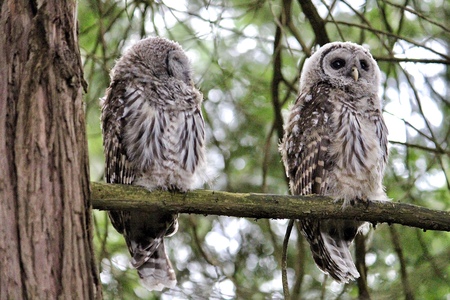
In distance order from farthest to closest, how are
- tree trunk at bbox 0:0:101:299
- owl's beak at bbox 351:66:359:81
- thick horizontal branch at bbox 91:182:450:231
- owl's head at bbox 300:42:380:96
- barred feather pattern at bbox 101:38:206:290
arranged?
1. owl's head at bbox 300:42:380:96
2. owl's beak at bbox 351:66:359:81
3. barred feather pattern at bbox 101:38:206:290
4. thick horizontal branch at bbox 91:182:450:231
5. tree trunk at bbox 0:0:101:299

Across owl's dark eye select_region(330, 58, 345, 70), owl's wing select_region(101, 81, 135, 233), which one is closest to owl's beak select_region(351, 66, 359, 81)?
owl's dark eye select_region(330, 58, 345, 70)

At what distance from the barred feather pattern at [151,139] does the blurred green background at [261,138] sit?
0.29m

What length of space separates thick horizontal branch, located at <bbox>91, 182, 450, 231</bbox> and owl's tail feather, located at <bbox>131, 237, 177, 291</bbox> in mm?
854

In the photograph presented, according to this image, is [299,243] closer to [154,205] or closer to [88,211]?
[154,205]

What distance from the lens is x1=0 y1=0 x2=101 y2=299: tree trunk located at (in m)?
2.54

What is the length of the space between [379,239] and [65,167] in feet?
12.0

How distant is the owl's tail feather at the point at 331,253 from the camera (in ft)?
14.5

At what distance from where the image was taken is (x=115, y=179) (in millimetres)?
4309

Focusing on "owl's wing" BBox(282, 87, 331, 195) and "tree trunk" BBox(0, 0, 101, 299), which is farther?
"owl's wing" BBox(282, 87, 331, 195)

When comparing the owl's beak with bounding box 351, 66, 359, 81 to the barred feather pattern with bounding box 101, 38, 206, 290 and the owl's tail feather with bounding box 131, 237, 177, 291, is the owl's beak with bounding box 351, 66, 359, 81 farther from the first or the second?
the owl's tail feather with bounding box 131, 237, 177, 291

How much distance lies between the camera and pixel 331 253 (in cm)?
449

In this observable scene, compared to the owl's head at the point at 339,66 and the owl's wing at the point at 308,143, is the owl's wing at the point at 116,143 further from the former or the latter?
the owl's head at the point at 339,66

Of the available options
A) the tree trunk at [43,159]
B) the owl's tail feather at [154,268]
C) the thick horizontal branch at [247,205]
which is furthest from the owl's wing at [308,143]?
the tree trunk at [43,159]

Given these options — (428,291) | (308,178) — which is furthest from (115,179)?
(428,291)
